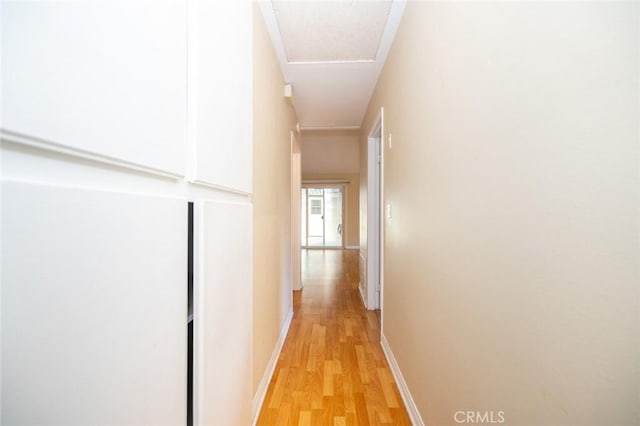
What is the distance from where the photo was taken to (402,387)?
1.88 metres

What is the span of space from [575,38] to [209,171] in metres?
0.95

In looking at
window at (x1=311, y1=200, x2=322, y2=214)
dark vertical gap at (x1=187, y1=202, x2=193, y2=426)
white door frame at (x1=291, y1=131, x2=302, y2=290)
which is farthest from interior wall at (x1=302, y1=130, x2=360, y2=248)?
dark vertical gap at (x1=187, y1=202, x2=193, y2=426)

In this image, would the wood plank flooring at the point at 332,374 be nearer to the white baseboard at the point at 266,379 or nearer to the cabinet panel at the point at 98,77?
the white baseboard at the point at 266,379

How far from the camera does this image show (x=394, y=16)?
191cm

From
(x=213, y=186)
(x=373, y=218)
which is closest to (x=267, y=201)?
(x=213, y=186)

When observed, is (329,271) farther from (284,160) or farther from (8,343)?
(8,343)

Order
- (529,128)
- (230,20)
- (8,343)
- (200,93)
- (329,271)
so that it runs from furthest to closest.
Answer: (329,271) < (230,20) < (200,93) < (529,128) < (8,343)

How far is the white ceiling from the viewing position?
73.4 inches

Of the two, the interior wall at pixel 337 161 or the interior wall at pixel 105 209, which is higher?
the interior wall at pixel 337 161

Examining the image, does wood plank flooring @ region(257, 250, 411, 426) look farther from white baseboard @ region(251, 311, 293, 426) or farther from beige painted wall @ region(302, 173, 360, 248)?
beige painted wall @ region(302, 173, 360, 248)

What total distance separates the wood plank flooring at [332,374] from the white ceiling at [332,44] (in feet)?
7.84

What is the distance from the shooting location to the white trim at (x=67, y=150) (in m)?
0.37

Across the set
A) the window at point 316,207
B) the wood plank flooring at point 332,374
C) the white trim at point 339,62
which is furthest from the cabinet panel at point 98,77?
the window at point 316,207

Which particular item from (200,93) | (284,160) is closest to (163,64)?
(200,93)
